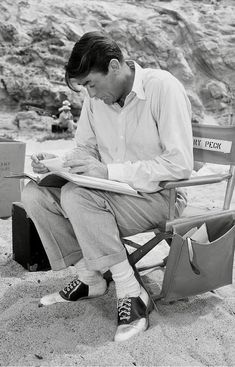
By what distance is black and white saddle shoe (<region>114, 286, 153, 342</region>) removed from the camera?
198 centimetres

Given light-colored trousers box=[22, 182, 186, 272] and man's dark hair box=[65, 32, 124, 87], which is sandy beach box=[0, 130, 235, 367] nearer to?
light-colored trousers box=[22, 182, 186, 272]

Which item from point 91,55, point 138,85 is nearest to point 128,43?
point 138,85

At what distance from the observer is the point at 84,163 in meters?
2.12

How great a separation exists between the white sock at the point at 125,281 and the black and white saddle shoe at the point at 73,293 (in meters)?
0.30

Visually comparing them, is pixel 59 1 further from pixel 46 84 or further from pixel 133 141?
pixel 133 141

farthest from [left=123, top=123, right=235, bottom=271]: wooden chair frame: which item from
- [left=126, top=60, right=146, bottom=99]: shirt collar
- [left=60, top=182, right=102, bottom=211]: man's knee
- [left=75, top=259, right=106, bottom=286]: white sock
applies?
[left=126, top=60, right=146, bottom=99]: shirt collar

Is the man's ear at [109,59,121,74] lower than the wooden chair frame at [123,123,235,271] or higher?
higher

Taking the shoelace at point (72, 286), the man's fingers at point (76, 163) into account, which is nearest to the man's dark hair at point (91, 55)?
the man's fingers at point (76, 163)

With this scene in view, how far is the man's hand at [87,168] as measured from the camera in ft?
6.91

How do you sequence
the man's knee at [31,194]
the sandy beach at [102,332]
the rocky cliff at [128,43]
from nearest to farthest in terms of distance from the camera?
1. the sandy beach at [102,332]
2. the man's knee at [31,194]
3. the rocky cliff at [128,43]

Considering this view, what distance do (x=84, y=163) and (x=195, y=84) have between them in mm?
12253

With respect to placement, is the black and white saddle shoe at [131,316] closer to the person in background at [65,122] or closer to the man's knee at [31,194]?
the man's knee at [31,194]

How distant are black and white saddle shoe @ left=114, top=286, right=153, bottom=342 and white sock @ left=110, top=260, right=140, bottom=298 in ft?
0.09

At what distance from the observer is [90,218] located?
200 centimetres
